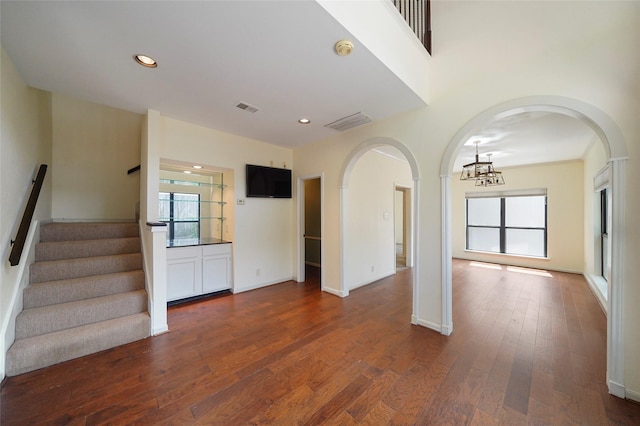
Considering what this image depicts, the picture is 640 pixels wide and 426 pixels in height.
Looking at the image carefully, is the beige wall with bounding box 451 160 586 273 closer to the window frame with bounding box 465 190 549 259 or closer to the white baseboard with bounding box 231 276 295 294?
the window frame with bounding box 465 190 549 259

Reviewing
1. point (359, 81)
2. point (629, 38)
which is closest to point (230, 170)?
point (359, 81)

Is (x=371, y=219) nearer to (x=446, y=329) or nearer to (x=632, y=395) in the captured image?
(x=446, y=329)

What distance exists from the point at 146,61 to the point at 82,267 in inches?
97.8

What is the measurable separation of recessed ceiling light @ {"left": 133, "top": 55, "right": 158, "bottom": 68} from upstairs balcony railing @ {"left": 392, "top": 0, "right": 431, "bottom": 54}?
2769 millimetres

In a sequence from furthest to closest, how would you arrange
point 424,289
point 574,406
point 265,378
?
point 424,289, point 265,378, point 574,406

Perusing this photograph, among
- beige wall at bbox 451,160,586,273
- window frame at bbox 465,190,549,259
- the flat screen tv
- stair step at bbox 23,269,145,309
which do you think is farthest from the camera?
window frame at bbox 465,190,549,259

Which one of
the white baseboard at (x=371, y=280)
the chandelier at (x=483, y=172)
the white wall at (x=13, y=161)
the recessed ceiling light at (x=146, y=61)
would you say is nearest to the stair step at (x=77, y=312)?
the white wall at (x=13, y=161)

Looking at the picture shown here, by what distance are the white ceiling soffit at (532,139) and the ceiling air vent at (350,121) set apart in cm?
168

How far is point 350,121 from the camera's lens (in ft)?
11.4

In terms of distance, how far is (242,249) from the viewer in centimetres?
418

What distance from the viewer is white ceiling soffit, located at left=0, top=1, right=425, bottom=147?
5.30 feet

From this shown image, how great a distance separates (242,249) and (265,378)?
2.47m

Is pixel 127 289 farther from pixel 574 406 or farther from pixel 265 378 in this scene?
pixel 574 406

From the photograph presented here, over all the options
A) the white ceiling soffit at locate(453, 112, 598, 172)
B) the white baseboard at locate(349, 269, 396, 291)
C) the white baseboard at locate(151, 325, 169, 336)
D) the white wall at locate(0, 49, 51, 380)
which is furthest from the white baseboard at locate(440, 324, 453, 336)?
the white wall at locate(0, 49, 51, 380)
